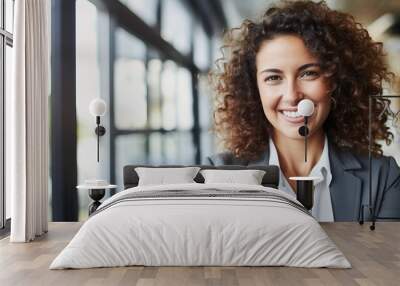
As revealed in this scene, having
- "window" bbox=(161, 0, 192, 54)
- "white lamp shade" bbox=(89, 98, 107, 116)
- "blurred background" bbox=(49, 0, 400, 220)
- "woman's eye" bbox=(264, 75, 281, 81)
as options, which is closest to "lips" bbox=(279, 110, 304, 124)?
"woman's eye" bbox=(264, 75, 281, 81)

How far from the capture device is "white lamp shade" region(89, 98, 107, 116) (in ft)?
23.2

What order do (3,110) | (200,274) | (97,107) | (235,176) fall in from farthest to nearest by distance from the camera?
(97,107) < (235,176) < (3,110) < (200,274)

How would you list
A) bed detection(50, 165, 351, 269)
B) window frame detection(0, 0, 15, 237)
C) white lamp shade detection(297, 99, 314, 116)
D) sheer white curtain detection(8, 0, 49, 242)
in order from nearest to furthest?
bed detection(50, 165, 351, 269), sheer white curtain detection(8, 0, 49, 242), window frame detection(0, 0, 15, 237), white lamp shade detection(297, 99, 314, 116)

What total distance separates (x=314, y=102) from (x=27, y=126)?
3167 millimetres

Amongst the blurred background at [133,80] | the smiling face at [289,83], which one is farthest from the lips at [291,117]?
the blurred background at [133,80]

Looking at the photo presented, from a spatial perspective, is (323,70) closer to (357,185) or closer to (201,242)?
(357,185)

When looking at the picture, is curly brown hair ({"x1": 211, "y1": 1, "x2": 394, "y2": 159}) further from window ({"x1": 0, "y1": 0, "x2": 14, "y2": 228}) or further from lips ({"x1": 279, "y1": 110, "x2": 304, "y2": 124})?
window ({"x1": 0, "y1": 0, "x2": 14, "y2": 228})

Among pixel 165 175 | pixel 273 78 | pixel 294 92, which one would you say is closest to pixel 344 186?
pixel 294 92

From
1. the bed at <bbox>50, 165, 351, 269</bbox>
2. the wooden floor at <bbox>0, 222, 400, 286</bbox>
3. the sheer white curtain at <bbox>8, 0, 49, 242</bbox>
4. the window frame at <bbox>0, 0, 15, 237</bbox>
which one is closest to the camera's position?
the wooden floor at <bbox>0, 222, 400, 286</bbox>

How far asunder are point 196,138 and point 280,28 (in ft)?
5.23

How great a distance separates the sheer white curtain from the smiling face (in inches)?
98.6

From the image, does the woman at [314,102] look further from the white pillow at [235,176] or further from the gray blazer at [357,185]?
the white pillow at [235,176]

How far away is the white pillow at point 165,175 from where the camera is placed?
22.5 feet

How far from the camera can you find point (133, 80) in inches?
291
